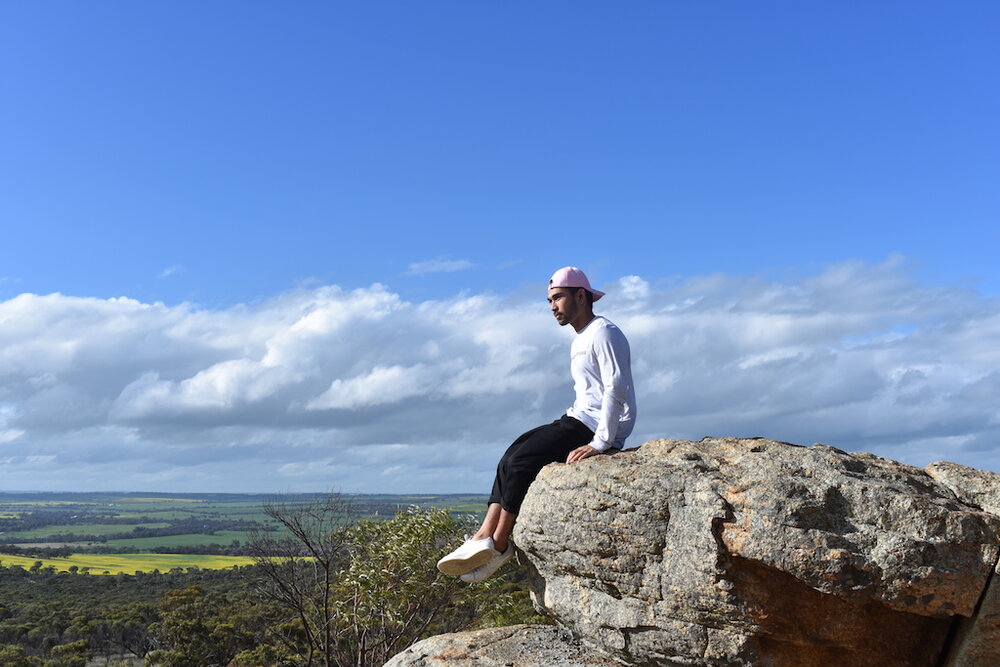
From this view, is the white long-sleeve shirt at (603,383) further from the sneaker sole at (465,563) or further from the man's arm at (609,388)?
the sneaker sole at (465,563)

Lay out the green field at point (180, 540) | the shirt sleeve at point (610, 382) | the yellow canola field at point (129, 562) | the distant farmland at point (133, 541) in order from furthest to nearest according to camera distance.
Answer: the green field at point (180, 540)
the distant farmland at point (133, 541)
the yellow canola field at point (129, 562)
the shirt sleeve at point (610, 382)

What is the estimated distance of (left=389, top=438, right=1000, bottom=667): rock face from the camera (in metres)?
7.93

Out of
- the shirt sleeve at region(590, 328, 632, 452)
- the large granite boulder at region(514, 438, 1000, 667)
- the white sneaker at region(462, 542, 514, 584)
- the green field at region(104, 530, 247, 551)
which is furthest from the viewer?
the green field at region(104, 530, 247, 551)

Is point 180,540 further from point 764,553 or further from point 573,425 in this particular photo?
point 764,553

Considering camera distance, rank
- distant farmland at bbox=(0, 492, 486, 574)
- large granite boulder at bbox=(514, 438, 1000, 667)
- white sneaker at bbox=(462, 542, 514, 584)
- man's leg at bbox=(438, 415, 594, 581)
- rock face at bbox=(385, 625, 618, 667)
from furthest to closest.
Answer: distant farmland at bbox=(0, 492, 486, 574), rock face at bbox=(385, 625, 618, 667), white sneaker at bbox=(462, 542, 514, 584), man's leg at bbox=(438, 415, 594, 581), large granite boulder at bbox=(514, 438, 1000, 667)

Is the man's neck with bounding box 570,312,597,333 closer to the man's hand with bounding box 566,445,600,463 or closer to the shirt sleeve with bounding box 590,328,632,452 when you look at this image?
the shirt sleeve with bounding box 590,328,632,452

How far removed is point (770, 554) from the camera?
8.00 meters

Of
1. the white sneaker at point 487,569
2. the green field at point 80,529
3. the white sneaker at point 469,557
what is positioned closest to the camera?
the white sneaker at point 469,557

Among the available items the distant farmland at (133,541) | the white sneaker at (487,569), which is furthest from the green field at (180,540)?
the white sneaker at (487,569)

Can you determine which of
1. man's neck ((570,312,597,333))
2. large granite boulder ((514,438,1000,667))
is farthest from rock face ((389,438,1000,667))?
man's neck ((570,312,597,333))

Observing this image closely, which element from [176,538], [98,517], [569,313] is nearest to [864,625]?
[569,313]

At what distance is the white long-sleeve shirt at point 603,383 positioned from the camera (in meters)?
9.61

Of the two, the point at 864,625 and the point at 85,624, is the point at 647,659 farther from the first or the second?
the point at 85,624

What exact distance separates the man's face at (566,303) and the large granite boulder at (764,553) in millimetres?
1823
